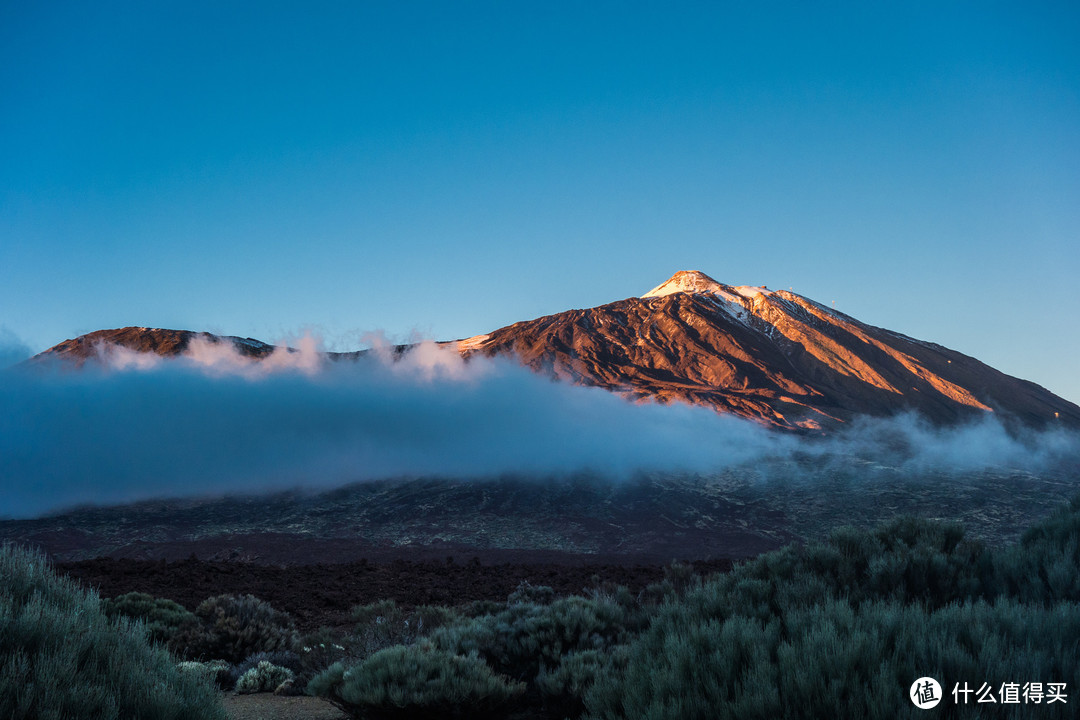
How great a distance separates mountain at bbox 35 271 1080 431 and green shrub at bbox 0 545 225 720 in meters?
65.9

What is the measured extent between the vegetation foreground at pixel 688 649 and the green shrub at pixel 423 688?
0.02m

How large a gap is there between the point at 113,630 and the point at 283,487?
5186cm

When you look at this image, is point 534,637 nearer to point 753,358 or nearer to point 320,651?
point 320,651

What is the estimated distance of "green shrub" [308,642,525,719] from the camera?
538 cm

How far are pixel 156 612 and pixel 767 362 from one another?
90.0 m

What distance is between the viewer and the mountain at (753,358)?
254 ft

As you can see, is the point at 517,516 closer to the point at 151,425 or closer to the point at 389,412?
the point at 389,412

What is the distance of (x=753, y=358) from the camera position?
90062 mm

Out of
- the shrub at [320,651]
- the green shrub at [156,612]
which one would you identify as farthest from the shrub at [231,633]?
the shrub at [320,651]

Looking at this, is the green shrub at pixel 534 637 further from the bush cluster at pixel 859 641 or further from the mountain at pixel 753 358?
the mountain at pixel 753 358

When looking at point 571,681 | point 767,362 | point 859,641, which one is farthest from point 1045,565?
point 767,362

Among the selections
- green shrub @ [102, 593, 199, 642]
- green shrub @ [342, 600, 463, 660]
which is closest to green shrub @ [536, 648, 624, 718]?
green shrub @ [342, 600, 463, 660]

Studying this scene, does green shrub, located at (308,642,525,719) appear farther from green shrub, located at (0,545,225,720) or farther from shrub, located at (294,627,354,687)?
shrub, located at (294,627,354,687)
